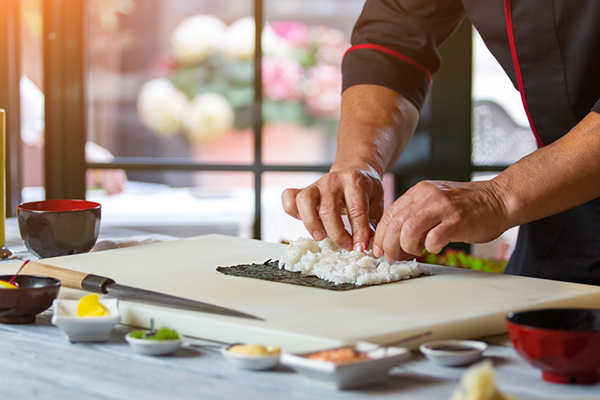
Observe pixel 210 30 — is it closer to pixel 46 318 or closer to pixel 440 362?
pixel 46 318

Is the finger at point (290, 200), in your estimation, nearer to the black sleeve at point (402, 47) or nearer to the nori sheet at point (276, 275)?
the nori sheet at point (276, 275)

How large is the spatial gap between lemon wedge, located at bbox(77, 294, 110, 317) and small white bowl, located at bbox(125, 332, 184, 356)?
0.07 metres

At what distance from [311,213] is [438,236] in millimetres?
282

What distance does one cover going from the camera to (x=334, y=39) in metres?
2.54

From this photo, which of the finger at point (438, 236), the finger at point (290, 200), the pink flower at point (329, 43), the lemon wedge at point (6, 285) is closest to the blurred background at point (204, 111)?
the pink flower at point (329, 43)

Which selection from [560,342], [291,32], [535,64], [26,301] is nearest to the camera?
[560,342]

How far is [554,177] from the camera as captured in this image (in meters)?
0.99

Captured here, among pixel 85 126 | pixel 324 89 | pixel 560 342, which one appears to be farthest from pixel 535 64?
pixel 85 126

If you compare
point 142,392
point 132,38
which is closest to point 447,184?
point 142,392

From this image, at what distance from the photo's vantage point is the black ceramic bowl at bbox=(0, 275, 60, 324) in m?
0.77

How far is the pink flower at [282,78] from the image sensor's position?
251cm

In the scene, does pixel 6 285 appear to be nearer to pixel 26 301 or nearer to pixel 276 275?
pixel 26 301

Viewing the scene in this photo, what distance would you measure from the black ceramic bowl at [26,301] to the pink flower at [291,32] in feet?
6.11

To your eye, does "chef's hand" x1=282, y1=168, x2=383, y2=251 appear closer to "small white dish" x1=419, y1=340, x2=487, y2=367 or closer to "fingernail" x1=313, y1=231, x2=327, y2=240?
"fingernail" x1=313, y1=231, x2=327, y2=240
